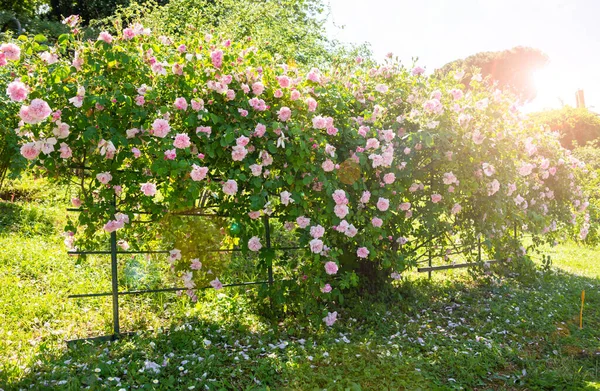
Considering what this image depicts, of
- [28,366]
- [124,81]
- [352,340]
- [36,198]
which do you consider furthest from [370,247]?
[36,198]

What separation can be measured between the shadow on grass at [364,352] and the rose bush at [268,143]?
422mm

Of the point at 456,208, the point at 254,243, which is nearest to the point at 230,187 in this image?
the point at 254,243

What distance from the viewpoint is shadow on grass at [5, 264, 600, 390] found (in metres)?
3.24

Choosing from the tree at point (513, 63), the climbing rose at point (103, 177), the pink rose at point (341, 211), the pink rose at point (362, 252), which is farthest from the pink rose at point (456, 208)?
the tree at point (513, 63)

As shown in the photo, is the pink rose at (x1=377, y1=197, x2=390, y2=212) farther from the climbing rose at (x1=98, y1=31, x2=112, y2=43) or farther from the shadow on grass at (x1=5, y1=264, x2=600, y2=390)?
the climbing rose at (x1=98, y1=31, x2=112, y2=43)

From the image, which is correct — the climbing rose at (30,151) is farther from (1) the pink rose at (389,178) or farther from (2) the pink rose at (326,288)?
(1) the pink rose at (389,178)

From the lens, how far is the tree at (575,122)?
1829 centimetres

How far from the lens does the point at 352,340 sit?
4.16 meters

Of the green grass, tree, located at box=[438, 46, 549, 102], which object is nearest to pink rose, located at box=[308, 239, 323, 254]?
the green grass

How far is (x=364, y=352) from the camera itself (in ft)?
12.5

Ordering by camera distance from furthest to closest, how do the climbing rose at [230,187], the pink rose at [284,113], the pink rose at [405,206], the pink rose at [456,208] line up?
the pink rose at [456,208]
the pink rose at [405,206]
the pink rose at [284,113]
the climbing rose at [230,187]

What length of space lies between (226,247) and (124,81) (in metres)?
1.71

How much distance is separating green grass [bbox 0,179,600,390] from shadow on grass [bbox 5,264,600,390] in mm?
11

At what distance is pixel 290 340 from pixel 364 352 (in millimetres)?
622
